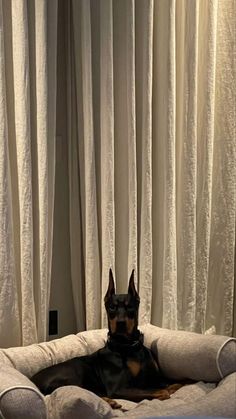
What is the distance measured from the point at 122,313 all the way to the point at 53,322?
533mm

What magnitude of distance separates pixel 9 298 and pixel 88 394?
72 centimetres

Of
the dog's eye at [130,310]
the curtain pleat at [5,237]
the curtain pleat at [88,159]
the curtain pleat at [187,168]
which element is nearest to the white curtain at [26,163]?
the curtain pleat at [5,237]

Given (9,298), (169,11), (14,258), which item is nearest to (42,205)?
(14,258)

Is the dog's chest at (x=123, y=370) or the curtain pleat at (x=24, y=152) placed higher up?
the curtain pleat at (x=24, y=152)

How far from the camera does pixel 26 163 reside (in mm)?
2432

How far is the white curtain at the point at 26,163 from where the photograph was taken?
240cm

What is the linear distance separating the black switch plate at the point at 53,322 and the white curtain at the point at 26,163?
25 cm

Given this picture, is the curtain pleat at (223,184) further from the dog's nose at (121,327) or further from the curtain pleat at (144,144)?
the dog's nose at (121,327)

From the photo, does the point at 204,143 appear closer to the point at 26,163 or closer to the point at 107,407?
the point at 26,163

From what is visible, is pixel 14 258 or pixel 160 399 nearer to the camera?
pixel 160 399

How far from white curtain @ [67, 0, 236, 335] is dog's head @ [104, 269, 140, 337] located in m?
0.27

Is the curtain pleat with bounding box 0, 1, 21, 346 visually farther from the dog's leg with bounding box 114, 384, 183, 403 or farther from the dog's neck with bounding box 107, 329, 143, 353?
the dog's leg with bounding box 114, 384, 183, 403

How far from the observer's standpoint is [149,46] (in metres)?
2.69

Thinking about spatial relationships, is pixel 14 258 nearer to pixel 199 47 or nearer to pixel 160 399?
pixel 160 399
